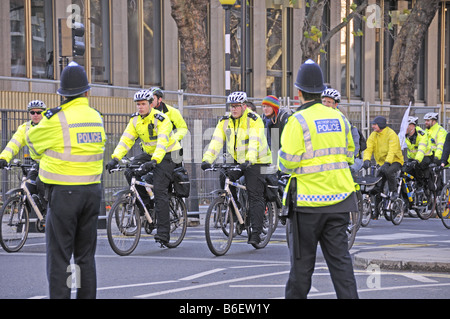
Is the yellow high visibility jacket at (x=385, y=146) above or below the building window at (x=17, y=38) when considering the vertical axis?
below

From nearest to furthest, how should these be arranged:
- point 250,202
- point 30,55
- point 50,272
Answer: point 50,272
point 250,202
point 30,55

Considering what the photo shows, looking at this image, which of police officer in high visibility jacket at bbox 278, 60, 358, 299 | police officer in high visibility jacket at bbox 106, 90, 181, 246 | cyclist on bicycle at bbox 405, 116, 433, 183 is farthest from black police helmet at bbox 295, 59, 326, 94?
cyclist on bicycle at bbox 405, 116, 433, 183

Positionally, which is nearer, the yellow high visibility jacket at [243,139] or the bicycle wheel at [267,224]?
the yellow high visibility jacket at [243,139]

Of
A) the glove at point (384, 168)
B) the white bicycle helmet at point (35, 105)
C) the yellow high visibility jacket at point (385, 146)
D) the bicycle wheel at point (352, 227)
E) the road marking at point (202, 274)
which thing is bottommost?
the road marking at point (202, 274)

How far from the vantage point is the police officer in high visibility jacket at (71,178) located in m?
6.84

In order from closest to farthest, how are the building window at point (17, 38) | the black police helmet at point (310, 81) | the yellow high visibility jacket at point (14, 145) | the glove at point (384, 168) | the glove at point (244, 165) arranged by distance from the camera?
1. the black police helmet at point (310, 81)
2. the yellow high visibility jacket at point (14, 145)
3. the glove at point (244, 165)
4. the glove at point (384, 168)
5. the building window at point (17, 38)

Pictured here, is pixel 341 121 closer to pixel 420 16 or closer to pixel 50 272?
pixel 50 272

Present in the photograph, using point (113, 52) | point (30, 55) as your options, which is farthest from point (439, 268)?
point (113, 52)

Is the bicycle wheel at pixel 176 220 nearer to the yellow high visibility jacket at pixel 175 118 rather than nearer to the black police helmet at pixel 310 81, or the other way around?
the yellow high visibility jacket at pixel 175 118

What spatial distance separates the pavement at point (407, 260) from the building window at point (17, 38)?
1396cm

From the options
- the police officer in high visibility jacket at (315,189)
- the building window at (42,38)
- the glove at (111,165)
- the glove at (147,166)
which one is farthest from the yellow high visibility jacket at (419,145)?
the police officer in high visibility jacket at (315,189)

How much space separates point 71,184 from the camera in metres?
6.93

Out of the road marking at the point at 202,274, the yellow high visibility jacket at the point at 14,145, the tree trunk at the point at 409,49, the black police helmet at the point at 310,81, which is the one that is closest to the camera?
the black police helmet at the point at 310,81

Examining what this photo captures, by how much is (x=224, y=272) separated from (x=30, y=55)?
14410 mm
